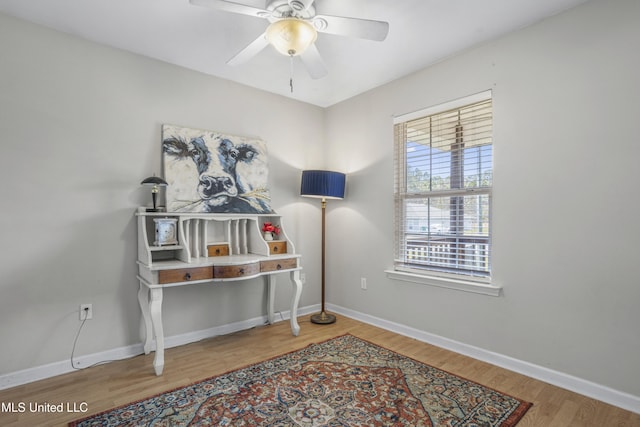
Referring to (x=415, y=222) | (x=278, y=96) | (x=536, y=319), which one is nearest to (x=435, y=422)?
(x=536, y=319)

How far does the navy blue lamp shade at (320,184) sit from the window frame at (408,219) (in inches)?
24.0

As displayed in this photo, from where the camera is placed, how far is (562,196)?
7.06 feet

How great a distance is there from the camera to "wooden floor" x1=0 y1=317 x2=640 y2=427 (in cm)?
183

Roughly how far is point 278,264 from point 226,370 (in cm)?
92

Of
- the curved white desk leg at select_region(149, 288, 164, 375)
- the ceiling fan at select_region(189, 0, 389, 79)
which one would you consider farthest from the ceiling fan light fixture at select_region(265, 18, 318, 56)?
the curved white desk leg at select_region(149, 288, 164, 375)

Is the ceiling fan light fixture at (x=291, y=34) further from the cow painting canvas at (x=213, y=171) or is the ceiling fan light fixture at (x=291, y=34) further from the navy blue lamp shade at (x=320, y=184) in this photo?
the navy blue lamp shade at (x=320, y=184)

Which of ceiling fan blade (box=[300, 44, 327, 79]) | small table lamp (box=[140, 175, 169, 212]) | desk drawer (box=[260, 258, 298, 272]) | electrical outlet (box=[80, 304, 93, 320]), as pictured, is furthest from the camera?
desk drawer (box=[260, 258, 298, 272])

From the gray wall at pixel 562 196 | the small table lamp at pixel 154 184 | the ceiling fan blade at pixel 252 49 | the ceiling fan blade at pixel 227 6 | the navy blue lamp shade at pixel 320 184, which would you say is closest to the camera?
the ceiling fan blade at pixel 227 6

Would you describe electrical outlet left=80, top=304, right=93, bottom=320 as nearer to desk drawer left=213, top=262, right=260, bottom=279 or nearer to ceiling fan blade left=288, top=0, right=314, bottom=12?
desk drawer left=213, top=262, right=260, bottom=279

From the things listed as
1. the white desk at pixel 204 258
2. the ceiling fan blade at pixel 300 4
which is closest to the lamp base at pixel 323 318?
the white desk at pixel 204 258

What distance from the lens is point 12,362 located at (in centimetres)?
219

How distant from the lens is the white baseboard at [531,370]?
191 cm

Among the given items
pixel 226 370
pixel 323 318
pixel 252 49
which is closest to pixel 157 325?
pixel 226 370

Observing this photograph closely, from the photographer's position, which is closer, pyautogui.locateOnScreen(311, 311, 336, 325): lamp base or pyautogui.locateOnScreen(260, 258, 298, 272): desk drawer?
pyautogui.locateOnScreen(260, 258, 298, 272): desk drawer
